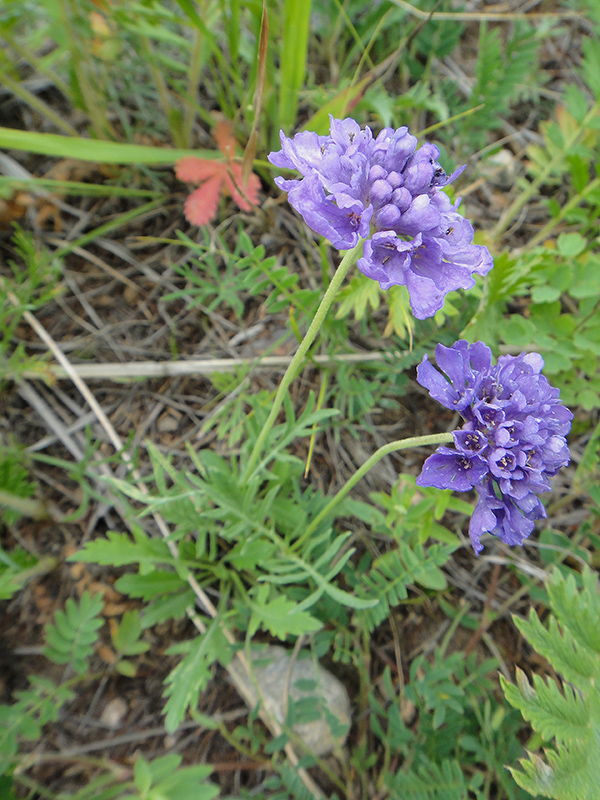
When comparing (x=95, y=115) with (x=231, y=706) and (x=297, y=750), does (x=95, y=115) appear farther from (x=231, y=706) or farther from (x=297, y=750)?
(x=297, y=750)

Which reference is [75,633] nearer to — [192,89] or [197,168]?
[197,168]

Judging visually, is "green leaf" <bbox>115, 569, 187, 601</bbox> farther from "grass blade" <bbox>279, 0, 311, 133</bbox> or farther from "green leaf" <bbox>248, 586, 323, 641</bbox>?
"grass blade" <bbox>279, 0, 311, 133</bbox>

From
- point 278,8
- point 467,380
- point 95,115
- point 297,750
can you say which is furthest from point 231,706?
point 278,8

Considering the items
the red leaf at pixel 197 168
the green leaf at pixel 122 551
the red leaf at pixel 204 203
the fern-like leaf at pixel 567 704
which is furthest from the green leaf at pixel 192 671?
the red leaf at pixel 197 168

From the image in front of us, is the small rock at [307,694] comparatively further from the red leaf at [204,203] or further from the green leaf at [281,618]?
the red leaf at [204,203]

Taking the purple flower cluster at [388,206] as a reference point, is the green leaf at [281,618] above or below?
below

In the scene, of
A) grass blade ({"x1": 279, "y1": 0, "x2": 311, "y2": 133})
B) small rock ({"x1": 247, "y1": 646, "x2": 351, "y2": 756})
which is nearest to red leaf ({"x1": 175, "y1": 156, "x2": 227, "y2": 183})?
grass blade ({"x1": 279, "y1": 0, "x2": 311, "y2": 133})

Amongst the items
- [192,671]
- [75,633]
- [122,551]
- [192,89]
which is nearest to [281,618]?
[192,671]
